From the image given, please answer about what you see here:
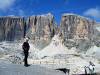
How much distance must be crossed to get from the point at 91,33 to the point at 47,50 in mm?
26603

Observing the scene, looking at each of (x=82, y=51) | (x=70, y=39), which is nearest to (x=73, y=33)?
(x=70, y=39)

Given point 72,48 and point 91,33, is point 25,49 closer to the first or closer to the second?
point 72,48

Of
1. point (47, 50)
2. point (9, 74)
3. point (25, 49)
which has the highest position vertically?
point (47, 50)

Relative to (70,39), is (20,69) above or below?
below

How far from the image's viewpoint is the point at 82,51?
176750 millimetres

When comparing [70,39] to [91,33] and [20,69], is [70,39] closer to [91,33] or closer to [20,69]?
[91,33]

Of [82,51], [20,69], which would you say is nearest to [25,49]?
[20,69]

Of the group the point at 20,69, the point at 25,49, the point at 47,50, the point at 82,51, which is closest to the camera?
the point at 20,69

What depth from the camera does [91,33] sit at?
19462cm

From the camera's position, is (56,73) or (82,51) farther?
(82,51)

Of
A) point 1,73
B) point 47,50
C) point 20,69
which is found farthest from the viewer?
point 47,50

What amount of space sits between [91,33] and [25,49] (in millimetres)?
172761

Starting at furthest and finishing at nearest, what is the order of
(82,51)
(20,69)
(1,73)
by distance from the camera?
(82,51) → (20,69) → (1,73)

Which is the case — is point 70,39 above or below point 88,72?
above
